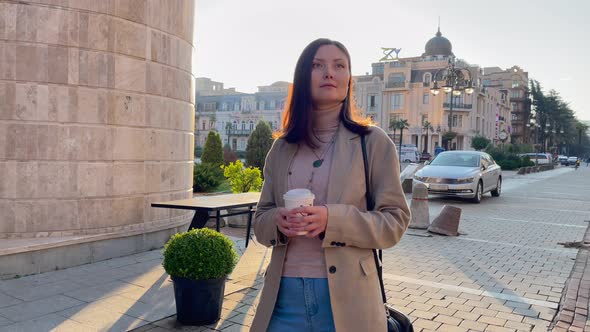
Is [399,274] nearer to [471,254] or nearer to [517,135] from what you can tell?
[471,254]

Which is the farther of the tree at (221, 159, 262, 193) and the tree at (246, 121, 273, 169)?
the tree at (246, 121, 273, 169)

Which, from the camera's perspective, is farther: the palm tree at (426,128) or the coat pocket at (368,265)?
the palm tree at (426,128)

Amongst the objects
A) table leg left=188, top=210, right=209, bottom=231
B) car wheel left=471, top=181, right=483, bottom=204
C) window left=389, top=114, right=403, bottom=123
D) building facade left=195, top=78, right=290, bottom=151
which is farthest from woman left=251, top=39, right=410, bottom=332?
building facade left=195, top=78, right=290, bottom=151

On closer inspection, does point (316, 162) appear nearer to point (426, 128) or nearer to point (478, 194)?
point (478, 194)

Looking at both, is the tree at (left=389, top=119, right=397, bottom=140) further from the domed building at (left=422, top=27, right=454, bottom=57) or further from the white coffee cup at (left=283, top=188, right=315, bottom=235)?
the white coffee cup at (left=283, top=188, right=315, bottom=235)

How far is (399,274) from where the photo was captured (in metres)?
6.81

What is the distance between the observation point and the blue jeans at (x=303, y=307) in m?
2.10

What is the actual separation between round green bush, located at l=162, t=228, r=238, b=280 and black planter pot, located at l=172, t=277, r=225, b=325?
0.21 ft

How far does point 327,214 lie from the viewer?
200cm

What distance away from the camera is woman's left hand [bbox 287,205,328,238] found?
1927 millimetres

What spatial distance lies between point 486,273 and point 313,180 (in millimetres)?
5621

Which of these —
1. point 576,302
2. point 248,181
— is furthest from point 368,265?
point 248,181

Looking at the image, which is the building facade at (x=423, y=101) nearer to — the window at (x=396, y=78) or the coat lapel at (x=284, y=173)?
the window at (x=396, y=78)

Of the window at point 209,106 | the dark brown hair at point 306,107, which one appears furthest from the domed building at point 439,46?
the dark brown hair at point 306,107
